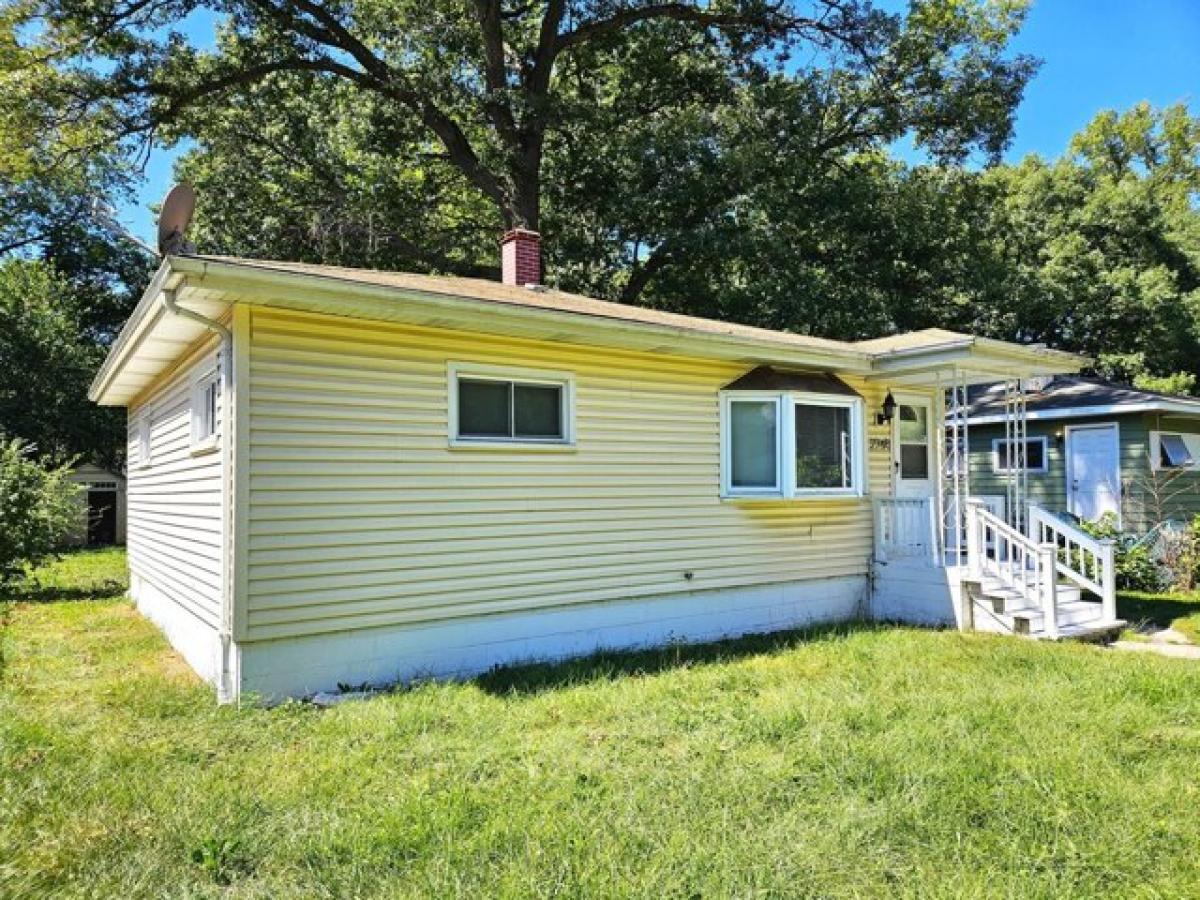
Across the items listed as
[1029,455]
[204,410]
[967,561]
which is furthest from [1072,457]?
[204,410]

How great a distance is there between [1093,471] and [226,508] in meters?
13.8

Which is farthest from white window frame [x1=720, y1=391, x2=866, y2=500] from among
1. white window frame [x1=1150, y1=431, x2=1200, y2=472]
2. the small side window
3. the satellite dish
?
white window frame [x1=1150, y1=431, x2=1200, y2=472]

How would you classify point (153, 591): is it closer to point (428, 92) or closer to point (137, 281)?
point (428, 92)

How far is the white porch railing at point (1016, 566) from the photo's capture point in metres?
7.71

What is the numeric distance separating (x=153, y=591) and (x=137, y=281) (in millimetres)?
20415

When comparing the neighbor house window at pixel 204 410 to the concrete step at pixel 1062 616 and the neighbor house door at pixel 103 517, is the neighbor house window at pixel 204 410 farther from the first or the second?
the neighbor house door at pixel 103 517

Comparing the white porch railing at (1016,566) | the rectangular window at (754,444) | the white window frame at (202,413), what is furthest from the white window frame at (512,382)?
the white porch railing at (1016,566)

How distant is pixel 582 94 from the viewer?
730 inches

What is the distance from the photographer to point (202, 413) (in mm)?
6828

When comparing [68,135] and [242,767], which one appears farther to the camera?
[68,135]

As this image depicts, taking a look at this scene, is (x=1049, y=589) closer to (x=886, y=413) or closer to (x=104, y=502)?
(x=886, y=413)

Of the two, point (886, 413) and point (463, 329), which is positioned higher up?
point (463, 329)

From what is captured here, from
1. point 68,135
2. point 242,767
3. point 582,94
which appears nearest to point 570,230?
point 582,94

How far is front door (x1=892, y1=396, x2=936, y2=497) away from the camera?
9.66 metres
